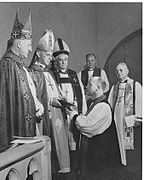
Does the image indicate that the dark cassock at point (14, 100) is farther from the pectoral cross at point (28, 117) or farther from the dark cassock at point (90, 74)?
the dark cassock at point (90, 74)

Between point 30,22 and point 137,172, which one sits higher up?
point 30,22

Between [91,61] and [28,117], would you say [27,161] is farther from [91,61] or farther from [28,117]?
[91,61]

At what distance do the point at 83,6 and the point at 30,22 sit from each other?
593 mm

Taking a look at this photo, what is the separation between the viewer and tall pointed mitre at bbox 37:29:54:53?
135 inches

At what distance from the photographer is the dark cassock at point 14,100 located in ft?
10.4

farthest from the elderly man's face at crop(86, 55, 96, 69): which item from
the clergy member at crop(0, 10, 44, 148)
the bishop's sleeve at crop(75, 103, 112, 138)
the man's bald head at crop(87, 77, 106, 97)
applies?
the clergy member at crop(0, 10, 44, 148)

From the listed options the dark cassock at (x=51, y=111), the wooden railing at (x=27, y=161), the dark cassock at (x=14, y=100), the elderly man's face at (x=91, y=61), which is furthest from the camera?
the elderly man's face at (x=91, y=61)

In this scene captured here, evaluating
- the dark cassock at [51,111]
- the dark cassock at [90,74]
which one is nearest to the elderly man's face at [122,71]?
the dark cassock at [90,74]

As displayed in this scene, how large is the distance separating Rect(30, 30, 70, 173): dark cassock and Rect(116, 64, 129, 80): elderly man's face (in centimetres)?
63

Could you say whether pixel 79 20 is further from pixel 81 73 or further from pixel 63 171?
pixel 63 171

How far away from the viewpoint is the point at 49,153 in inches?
130

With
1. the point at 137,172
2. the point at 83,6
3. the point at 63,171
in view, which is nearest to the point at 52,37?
the point at 83,6

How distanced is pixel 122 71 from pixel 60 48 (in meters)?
0.65

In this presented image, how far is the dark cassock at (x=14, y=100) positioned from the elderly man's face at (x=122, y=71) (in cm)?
91
